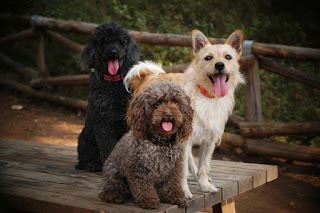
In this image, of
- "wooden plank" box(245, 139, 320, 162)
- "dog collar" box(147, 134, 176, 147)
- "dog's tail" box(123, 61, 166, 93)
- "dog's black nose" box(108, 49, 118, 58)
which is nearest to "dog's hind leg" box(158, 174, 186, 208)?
"dog collar" box(147, 134, 176, 147)

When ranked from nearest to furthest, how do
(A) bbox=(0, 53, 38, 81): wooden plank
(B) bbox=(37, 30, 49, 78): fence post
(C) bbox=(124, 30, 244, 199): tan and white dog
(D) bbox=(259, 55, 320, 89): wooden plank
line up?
(C) bbox=(124, 30, 244, 199): tan and white dog, (D) bbox=(259, 55, 320, 89): wooden plank, (B) bbox=(37, 30, 49, 78): fence post, (A) bbox=(0, 53, 38, 81): wooden plank

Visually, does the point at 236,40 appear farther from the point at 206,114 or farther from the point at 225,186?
the point at 225,186

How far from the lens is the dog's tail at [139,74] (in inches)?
158

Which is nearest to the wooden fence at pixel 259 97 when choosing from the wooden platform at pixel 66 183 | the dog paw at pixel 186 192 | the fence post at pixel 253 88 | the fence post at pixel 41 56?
the fence post at pixel 253 88

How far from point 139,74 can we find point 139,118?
0.96 m

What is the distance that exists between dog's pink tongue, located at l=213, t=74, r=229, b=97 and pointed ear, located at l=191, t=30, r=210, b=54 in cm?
34

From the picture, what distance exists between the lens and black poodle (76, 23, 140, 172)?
13.2ft

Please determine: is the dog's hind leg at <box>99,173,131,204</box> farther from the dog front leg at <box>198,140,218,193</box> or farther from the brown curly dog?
the dog front leg at <box>198,140,218,193</box>

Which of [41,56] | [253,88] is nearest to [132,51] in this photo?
[253,88]

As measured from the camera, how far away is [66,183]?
4023 mm

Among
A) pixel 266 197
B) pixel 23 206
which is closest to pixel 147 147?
pixel 23 206

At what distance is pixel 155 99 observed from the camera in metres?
3.18

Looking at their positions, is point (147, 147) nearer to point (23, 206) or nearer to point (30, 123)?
point (23, 206)

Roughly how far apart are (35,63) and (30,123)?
2.58 m
